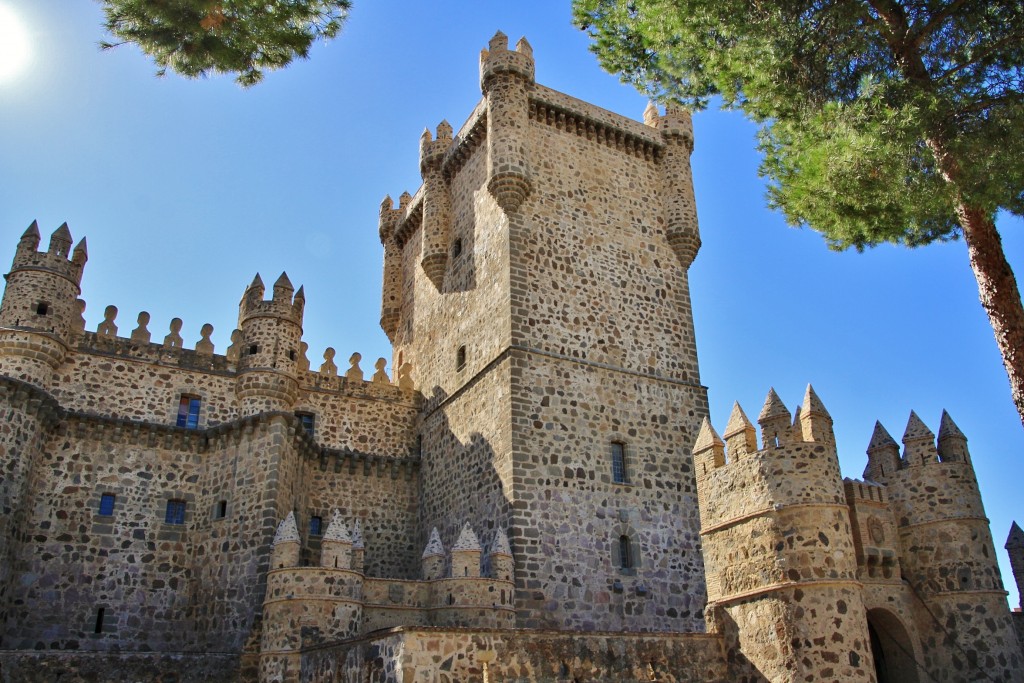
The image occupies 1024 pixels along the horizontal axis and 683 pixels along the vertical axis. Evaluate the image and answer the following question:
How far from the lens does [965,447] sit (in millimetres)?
16156

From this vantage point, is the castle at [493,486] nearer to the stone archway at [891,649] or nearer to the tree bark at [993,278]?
the stone archway at [891,649]

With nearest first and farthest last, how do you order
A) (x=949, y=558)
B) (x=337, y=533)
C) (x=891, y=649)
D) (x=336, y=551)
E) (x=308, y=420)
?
1. (x=891, y=649)
2. (x=949, y=558)
3. (x=336, y=551)
4. (x=337, y=533)
5. (x=308, y=420)

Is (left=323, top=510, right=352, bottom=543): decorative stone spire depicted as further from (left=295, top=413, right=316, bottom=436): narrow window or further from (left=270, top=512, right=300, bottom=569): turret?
(left=295, top=413, right=316, bottom=436): narrow window

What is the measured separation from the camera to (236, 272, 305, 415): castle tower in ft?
70.8

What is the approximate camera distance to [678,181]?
24.8 meters

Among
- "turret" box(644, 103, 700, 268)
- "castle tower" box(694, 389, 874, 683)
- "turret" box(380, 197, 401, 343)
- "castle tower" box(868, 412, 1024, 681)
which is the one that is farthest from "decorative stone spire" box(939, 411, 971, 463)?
"turret" box(380, 197, 401, 343)

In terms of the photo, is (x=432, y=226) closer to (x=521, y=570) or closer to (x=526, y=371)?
(x=526, y=371)

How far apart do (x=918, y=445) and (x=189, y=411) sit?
51.4ft

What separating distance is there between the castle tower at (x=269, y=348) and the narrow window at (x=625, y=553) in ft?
27.9

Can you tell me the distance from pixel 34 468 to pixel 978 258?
58.3 feet

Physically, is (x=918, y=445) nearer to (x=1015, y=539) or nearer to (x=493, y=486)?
(x=1015, y=539)

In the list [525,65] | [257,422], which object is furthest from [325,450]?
[525,65]

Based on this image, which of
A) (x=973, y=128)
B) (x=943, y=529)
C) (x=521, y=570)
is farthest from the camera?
(x=521, y=570)

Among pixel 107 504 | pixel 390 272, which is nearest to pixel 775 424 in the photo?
pixel 107 504
